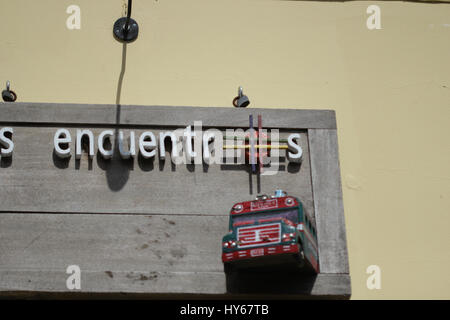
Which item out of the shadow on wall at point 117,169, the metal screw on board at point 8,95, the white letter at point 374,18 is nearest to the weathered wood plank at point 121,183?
the shadow on wall at point 117,169

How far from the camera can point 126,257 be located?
4855 mm

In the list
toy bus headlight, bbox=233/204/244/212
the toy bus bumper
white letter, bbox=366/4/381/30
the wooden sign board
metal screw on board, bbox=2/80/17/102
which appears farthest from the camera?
white letter, bbox=366/4/381/30

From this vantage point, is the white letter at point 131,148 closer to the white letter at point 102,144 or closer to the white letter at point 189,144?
the white letter at point 102,144

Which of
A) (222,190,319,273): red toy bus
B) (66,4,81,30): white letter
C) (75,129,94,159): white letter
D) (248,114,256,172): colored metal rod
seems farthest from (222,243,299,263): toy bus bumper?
(66,4,81,30): white letter

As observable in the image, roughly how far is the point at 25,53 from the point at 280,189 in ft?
6.46

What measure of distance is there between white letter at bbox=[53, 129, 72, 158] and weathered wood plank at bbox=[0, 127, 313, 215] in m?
0.04

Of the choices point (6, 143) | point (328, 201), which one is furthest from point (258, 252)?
point (6, 143)

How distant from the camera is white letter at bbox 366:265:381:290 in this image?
5.16m

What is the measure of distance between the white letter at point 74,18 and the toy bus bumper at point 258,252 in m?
2.11

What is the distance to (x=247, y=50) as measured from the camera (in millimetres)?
5801

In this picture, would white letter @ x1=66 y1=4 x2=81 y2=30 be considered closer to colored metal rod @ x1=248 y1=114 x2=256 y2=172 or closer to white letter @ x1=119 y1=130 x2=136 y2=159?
white letter @ x1=119 y1=130 x2=136 y2=159

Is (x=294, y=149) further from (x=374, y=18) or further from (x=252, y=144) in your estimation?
(x=374, y=18)

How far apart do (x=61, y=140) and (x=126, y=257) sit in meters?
0.84
